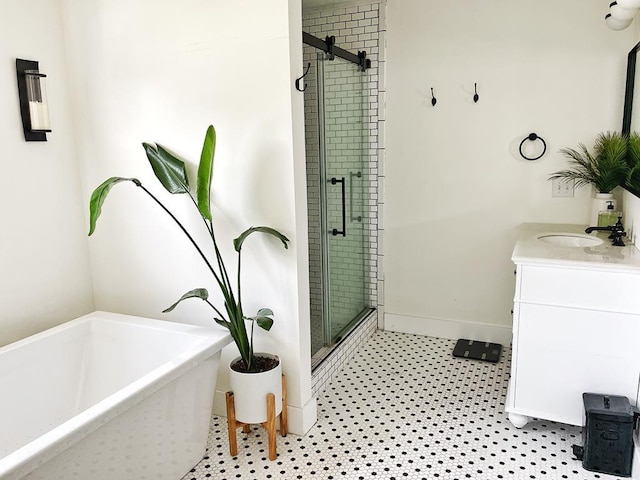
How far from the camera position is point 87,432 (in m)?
1.65

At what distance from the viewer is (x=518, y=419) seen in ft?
8.38

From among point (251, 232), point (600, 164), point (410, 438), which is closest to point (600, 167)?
point (600, 164)

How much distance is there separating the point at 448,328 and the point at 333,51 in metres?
2.14

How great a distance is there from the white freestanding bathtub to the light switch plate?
2323 mm

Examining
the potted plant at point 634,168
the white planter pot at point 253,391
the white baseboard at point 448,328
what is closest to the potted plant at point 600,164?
the potted plant at point 634,168

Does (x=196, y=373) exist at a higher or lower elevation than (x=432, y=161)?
lower

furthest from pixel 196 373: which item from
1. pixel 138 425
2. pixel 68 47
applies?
pixel 68 47

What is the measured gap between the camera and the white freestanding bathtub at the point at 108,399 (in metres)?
1.65

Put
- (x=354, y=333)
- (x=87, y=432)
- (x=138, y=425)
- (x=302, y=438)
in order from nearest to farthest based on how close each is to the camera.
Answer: (x=87, y=432) → (x=138, y=425) → (x=302, y=438) → (x=354, y=333)

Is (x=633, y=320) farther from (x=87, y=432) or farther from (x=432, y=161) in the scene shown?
(x=87, y=432)

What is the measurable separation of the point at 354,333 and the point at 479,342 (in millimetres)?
929

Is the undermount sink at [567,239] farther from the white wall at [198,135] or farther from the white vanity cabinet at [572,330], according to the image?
the white wall at [198,135]

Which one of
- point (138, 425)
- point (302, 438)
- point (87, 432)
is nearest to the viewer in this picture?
point (87, 432)

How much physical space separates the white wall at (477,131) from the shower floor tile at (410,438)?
70cm
